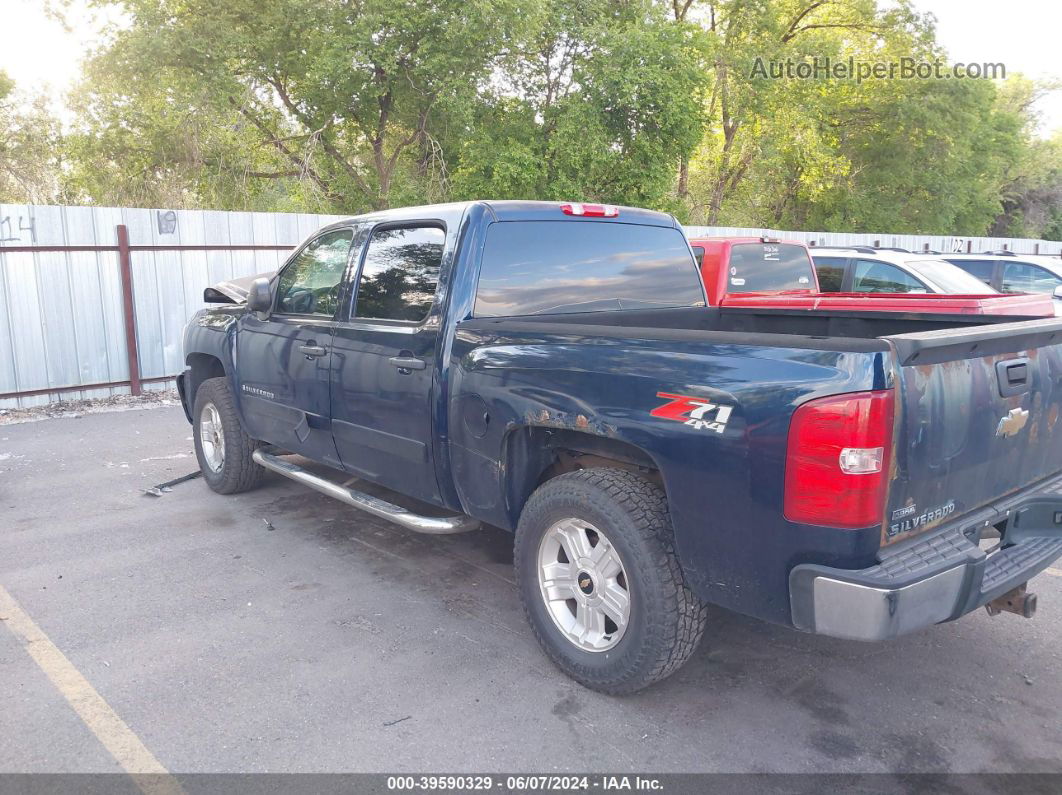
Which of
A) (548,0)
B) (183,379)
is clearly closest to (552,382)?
(183,379)

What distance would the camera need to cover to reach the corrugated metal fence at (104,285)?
9.29m

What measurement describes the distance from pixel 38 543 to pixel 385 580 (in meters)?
2.41

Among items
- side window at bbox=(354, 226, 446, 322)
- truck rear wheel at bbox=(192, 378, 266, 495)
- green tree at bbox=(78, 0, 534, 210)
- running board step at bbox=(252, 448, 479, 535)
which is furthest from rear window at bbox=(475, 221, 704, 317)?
green tree at bbox=(78, 0, 534, 210)

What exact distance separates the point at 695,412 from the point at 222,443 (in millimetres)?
4408

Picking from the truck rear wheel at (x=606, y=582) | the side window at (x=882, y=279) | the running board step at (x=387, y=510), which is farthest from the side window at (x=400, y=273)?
the side window at (x=882, y=279)

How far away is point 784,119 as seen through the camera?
28109 millimetres

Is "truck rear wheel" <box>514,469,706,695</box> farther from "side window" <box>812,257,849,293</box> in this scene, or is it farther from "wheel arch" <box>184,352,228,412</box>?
"side window" <box>812,257,849,293</box>

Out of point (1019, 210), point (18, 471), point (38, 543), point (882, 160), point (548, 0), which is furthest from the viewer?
point (1019, 210)

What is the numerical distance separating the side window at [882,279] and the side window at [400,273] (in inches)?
284

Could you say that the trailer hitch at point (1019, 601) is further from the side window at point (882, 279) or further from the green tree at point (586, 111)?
the green tree at point (586, 111)

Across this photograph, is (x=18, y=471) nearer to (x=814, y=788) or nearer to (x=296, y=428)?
(x=296, y=428)

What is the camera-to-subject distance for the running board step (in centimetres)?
412

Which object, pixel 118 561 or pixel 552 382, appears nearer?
pixel 552 382

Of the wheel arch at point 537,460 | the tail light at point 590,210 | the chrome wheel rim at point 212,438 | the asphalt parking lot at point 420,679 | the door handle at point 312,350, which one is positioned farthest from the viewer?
the chrome wheel rim at point 212,438
